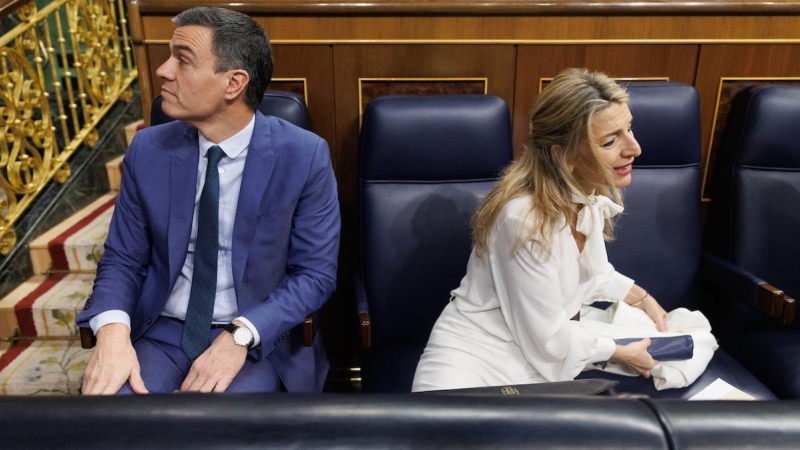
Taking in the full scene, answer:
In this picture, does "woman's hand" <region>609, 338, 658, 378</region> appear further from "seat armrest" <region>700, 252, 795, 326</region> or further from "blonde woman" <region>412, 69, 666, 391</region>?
"seat armrest" <region>700, 252, 795, 326</region>

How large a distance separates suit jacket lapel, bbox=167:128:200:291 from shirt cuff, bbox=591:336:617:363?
0.97m

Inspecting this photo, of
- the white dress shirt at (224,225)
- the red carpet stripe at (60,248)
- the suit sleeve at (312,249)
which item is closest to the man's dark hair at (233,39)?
the white dress shirt at (224,225)

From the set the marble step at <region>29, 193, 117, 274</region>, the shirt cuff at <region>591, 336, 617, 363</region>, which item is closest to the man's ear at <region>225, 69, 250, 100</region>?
the shirt cuff at <region>591, 336, 617, 363</region>

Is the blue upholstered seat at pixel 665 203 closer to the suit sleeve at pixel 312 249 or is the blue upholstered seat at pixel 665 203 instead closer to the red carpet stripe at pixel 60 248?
the suit sleeve at pixel 312 249

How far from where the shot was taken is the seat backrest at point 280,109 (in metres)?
1.75

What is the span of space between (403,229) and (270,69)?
585 mm

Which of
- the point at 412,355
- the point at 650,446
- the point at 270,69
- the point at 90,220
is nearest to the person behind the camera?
the point at 650,446

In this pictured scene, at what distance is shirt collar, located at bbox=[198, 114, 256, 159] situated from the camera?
150 cm

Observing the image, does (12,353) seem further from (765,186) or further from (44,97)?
(765,186)

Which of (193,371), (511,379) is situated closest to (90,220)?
(193,371)

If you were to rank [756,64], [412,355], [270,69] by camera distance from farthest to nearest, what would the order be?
[756,64] → [412,355] → [270,69]

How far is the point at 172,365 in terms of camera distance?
149cm

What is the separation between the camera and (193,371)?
55.4 inches

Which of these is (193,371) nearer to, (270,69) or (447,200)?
(270,69)
